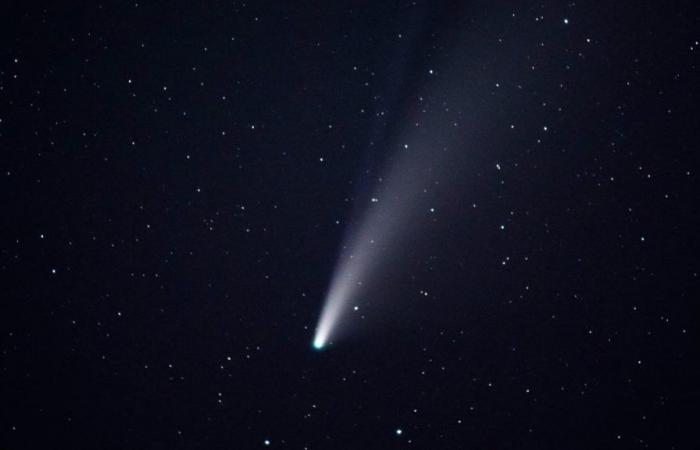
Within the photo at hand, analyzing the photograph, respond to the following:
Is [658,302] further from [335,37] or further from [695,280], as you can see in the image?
[335,37]

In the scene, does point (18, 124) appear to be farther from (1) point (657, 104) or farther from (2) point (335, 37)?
(1) point (657, 104)

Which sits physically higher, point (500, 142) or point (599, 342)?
point (500, 142)

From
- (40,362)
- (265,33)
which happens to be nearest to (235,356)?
(40,362)

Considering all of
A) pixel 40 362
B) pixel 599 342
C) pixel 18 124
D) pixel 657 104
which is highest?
pixel 18 124

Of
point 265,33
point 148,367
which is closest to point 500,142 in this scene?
point 265,33

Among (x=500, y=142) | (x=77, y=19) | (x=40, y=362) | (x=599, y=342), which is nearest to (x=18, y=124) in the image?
(x=77, y=19)

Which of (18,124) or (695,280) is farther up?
(18,124)

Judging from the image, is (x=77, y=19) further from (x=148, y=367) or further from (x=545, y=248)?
(x=545, y=248)
